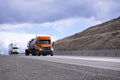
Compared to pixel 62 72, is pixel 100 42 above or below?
above

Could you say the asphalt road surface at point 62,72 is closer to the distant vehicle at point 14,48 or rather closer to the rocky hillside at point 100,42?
the rocky hillside at point 100,42

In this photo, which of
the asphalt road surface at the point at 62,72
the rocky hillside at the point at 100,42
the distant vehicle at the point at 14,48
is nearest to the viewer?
the asphalt road surface at the point at 62,72

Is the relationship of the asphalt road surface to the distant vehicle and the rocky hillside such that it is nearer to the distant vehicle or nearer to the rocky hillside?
the rocky hillside

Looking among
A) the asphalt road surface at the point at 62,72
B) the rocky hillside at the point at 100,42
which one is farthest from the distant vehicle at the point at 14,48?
the asphalt road surface at the point at 62,72

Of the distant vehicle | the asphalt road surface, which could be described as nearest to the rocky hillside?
the distant vehicle

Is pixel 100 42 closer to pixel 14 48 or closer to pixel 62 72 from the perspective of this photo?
pixel 14 48

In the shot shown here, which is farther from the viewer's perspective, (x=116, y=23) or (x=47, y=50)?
(x=116, y=23)

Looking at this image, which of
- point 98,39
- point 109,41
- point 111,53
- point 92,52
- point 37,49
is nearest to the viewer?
point 111,53

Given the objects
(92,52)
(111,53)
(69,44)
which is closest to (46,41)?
(92,52)

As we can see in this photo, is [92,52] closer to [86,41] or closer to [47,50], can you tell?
[47,50]

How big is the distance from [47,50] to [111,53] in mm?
13338

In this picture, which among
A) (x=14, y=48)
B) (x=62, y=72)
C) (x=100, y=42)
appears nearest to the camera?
(x=62, y=72)

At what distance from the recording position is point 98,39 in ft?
297

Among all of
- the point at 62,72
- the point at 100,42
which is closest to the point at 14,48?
the point at 100,42
